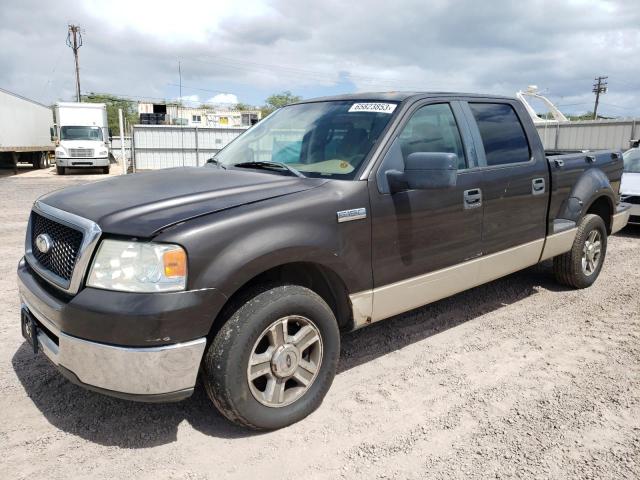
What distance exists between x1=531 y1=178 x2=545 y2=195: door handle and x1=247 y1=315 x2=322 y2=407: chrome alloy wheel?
256 centimetres

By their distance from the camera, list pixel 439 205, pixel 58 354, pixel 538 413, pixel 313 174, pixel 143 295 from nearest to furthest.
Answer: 1. pixel 143 295
2. pixel 58 354
3. pixel 538 413
4. pixel 313 174
5. pixel 439 205

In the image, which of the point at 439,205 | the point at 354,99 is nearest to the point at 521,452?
the point at 439,205

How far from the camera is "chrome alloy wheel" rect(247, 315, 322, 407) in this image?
9.11 feet

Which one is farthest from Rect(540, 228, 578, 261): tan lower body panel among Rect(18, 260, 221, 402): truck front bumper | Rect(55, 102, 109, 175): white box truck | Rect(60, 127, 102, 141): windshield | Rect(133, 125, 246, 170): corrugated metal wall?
Rect(60, 127, 102, 141): windshield

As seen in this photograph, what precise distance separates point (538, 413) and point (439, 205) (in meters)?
1.44

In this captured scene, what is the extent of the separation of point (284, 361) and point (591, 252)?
13.5 ft

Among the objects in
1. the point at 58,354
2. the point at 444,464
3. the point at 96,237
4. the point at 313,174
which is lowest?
the point at 444,464

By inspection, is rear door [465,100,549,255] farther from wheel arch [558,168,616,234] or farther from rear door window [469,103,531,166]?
wheel arch [558,168,616,234]

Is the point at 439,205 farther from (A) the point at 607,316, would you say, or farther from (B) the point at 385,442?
(A) the point at 607,316

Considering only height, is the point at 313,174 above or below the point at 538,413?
above

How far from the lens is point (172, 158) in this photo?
22.6 metres

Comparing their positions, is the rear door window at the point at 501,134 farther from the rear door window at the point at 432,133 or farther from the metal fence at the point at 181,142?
the metal fence at the point at 181,142

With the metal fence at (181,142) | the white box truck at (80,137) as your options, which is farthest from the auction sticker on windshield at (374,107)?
the white box truck at (80,137)

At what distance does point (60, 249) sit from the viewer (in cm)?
277
